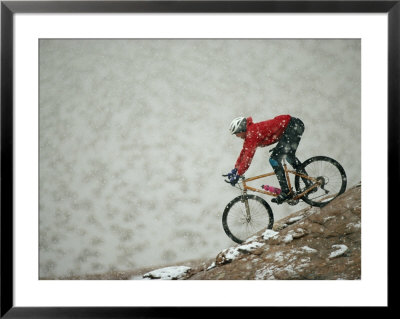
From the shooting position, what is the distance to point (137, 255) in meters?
1.79

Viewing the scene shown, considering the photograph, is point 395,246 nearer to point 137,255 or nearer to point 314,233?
point 314,233

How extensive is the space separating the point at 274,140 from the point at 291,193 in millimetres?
287

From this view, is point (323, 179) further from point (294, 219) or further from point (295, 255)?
point (295, 255)

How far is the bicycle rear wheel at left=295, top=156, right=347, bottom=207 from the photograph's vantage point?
1.79 metres

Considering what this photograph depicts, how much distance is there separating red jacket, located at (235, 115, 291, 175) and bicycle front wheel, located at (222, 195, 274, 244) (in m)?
0.16

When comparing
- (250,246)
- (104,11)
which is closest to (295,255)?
(250,246)

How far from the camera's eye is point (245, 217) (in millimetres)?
1814

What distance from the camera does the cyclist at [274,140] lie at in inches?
71.5

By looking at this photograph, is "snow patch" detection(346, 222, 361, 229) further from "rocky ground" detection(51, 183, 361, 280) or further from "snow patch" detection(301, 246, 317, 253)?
"snow patch" detection(301, 246, 317, 253)

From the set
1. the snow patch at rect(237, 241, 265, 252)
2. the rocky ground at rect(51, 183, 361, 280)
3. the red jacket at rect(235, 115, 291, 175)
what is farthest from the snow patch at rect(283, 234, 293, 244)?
the red jacket at rect(235, 115, 291, 175)

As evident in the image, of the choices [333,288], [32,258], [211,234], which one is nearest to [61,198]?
[32,258]

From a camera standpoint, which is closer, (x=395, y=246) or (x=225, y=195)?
(x=395, y=246)

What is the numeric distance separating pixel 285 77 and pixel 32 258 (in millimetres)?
1546

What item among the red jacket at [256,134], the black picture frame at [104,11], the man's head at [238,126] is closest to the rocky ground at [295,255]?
the black picture frame at [104,11]
